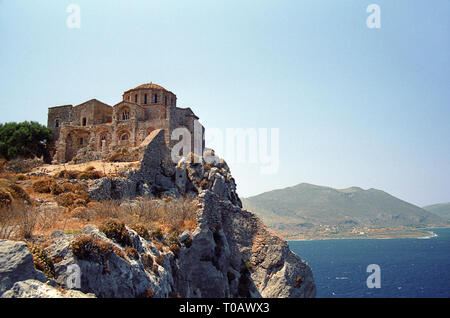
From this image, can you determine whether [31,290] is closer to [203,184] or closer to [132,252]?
[132,252]

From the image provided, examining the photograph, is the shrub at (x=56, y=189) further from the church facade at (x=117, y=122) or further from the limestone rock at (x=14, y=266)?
the church facade at (x=117, y=122)

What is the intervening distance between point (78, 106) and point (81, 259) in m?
48.5

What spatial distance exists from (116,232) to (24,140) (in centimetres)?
4276

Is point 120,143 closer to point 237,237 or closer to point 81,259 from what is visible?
point 237,237

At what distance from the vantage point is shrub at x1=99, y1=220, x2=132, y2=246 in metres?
12.4

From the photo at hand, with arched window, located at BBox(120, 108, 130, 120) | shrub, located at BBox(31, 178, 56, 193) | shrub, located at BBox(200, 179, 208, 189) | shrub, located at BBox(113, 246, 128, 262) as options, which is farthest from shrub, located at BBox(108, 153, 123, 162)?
shrub, located at BBox(113, 246, 128, 262)

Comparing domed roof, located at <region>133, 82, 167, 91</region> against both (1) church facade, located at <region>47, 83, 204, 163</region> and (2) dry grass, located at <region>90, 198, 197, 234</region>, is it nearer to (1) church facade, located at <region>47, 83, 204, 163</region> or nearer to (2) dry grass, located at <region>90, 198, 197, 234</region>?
(1) church facade, located at <region>47, 83, 204, 163</region>

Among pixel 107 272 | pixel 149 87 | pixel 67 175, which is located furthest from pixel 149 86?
pixel 107 272

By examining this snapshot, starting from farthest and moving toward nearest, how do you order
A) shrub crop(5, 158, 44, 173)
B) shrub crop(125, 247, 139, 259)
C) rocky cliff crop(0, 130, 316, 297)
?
shrub crop(5, 158, 44, 173) < shrub crop(125, 247, 139, 259) < rocky cliff crop(0, 130, 316, 297)

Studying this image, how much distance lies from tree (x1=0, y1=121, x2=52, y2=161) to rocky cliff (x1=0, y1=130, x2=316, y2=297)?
81.7 ft

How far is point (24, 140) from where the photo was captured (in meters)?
46.1
